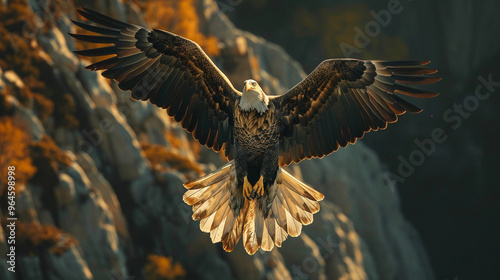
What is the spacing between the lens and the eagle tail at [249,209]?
28.0 feet

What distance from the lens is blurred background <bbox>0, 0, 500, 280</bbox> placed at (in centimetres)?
1627

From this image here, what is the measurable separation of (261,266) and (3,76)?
7980 millimetres

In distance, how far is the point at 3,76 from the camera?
16.6m

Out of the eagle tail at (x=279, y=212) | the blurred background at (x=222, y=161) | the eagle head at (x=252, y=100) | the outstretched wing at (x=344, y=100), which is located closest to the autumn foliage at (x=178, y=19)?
the blurred background at (x=222, y=161)

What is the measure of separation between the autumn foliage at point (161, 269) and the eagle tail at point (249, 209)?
882 cm

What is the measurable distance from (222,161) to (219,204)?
12.7 meters

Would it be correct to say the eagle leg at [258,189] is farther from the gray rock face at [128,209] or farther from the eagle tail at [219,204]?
the gray rock face at [128,209]

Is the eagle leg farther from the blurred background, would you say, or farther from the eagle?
the blurred background

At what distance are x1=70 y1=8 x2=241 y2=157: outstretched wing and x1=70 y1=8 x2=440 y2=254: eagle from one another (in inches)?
0.5

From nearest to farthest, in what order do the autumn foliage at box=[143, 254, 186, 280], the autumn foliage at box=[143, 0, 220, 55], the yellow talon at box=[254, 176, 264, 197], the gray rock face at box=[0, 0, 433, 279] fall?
the yellow talon at box=[254, 176, 264, 197]
the gray rock face at box=[0, 0, 433, 279]
the autumn foliage at box=[143, 254, 186, 280]
the autumn foliage at box=[143, 0, 220, 55]

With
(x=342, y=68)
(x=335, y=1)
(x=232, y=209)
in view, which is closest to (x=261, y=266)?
(x=232, y=209)

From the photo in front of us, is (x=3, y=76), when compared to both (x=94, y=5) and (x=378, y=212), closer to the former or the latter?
(x=94, y=5)

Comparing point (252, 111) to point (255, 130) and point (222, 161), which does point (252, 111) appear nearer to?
point (255, 130)

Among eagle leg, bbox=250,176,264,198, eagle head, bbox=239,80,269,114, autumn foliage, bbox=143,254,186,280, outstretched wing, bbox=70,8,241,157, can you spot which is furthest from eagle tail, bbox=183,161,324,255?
autumn foliage, bbox=143,254,186,280
